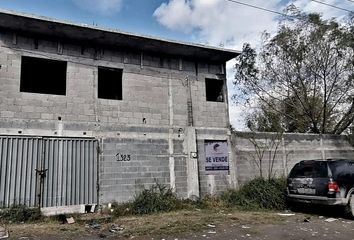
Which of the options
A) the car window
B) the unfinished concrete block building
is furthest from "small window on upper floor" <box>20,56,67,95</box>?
the car window

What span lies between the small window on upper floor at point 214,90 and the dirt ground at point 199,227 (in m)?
4.49

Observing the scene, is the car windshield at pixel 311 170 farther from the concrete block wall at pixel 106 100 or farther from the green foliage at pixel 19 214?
the green foliage at pixel 19 214

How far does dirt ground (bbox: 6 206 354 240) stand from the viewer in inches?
250

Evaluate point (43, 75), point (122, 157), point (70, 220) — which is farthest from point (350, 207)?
point (43, 75)

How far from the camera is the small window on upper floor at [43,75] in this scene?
29.9 feet

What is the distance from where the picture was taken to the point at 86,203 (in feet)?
28.1

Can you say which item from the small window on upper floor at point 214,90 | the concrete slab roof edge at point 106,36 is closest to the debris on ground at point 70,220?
the concrete slab roof edge at point 106,36

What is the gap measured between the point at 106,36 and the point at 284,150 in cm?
748

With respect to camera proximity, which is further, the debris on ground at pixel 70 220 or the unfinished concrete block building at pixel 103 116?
the unfinished concrete block building at pixel 103 116

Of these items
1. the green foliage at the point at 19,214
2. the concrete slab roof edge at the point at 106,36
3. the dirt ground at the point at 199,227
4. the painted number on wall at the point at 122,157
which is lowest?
the dirt ground at the point at 199,227

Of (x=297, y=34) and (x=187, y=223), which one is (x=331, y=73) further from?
(x=187, y=223)

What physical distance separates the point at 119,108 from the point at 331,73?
11.0 metres

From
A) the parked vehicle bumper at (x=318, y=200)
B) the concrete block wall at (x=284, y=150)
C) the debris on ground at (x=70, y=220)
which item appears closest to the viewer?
the debris on ground at (x=70, y=220)

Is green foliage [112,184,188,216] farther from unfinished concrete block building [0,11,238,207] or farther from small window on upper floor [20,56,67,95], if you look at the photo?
small window on upper floor [20,56,67,95]
